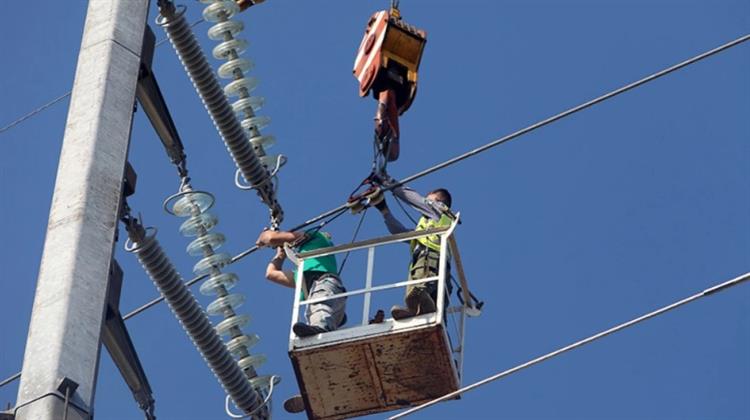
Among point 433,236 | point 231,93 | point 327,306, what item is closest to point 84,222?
point 327,306

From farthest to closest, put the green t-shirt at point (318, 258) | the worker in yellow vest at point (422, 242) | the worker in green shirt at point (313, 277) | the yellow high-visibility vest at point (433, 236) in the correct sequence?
the green t-shirt at point (318, 258), the yellow high-visibility vest at point (433, 236), the worker in green shirt at point (313, 277), the worker in yellow vest at point (422, 242)

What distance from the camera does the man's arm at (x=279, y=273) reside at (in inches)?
570

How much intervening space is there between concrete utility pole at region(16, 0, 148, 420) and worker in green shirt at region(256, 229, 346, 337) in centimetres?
356

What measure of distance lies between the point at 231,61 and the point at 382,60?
1687 mm

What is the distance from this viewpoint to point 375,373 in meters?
13.4

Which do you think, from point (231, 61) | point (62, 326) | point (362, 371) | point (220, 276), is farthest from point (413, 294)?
point (62, 326)

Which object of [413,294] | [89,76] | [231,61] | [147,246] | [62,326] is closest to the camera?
[62,326]

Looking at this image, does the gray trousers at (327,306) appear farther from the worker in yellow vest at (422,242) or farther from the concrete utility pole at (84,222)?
the concrete utility pole at (84,222)

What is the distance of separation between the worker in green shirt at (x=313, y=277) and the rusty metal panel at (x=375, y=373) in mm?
264

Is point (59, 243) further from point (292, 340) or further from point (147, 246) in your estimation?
point (292, 340)

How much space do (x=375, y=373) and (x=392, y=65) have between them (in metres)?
2.66

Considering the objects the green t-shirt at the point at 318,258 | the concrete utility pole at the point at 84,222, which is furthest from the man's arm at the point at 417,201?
the concrete utility pole at the point at 84,222

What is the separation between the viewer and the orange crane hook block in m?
14.6

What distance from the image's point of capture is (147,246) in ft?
39.3
